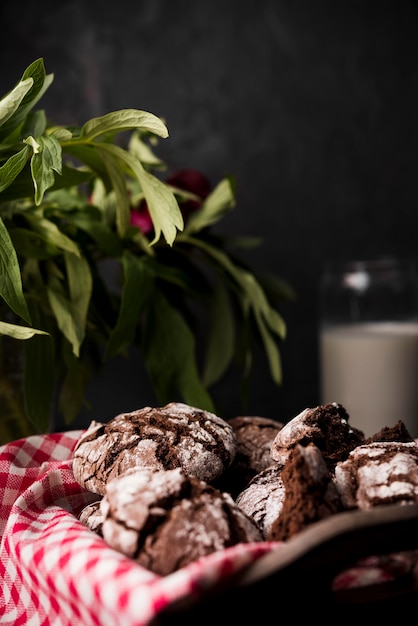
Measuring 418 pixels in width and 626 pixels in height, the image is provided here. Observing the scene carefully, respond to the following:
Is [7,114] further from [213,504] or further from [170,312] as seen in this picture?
[213,504]

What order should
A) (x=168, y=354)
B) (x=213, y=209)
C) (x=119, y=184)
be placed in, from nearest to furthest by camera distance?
(x=119, y=184) → (x=168, y=354) → (x=213, y=209)

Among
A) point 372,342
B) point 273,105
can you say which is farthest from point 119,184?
point 273,105

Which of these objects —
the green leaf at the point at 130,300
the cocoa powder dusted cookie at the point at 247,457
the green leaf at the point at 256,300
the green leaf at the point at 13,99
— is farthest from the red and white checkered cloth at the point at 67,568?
the green leaf at the point at 256,300

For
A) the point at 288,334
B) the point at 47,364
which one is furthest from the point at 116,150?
the point at 288,334

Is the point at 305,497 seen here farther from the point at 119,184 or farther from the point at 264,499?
the point at 119,184

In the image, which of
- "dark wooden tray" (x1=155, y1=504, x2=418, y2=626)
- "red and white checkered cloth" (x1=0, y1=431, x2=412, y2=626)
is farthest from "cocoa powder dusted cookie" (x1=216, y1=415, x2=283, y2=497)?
"dark wooden tray" (x1=155, y1=504, x2=418, y2=626)

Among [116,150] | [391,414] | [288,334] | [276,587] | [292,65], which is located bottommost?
[391,414]
